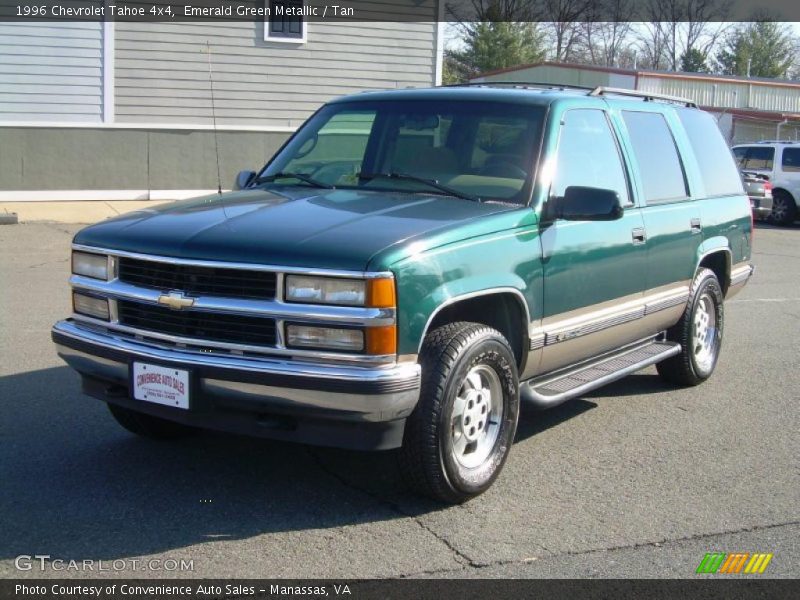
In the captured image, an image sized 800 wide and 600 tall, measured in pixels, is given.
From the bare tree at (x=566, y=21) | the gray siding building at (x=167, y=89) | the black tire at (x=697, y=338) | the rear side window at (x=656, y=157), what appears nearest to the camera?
the rear side window at (x=656, y=157)

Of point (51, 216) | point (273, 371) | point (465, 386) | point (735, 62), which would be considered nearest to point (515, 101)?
point (465, 386)

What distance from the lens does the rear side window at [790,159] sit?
21.6 m

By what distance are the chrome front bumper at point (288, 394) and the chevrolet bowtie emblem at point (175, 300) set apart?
0.66 feet

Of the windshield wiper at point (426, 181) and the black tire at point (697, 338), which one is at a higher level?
the windshield wiper at point (426, 181)

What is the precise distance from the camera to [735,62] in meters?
69.6

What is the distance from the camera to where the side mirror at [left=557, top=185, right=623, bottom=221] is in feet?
16.8

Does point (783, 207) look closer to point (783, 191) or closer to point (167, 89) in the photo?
point (783, 191)

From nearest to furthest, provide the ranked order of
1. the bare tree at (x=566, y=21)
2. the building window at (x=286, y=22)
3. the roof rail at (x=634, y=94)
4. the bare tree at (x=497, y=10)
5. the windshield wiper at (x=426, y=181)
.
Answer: the windshield wiper at (x=426, y=181)
the roof rail at (x=634, y=94)
the building window at (x=286, y=22)
the bare tree at (x=497, y=10)
the bare tree at (x=566, y=21)

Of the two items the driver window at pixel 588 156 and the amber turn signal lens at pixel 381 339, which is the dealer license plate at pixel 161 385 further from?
the driver window at pixel 588 156

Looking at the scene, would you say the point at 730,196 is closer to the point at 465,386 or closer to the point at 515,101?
the point at 515,101

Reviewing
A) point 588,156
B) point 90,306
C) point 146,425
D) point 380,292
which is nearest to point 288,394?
point 380,292

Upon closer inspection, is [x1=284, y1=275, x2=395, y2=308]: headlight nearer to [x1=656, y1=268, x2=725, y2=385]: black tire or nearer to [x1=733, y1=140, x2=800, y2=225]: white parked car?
[x1=656, y1=268, x2=725, y2=385]: black tire

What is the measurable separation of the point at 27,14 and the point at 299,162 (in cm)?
1287

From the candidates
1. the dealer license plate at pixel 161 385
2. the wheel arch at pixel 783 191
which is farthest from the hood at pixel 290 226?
the wheel arch at pixel 783 191
